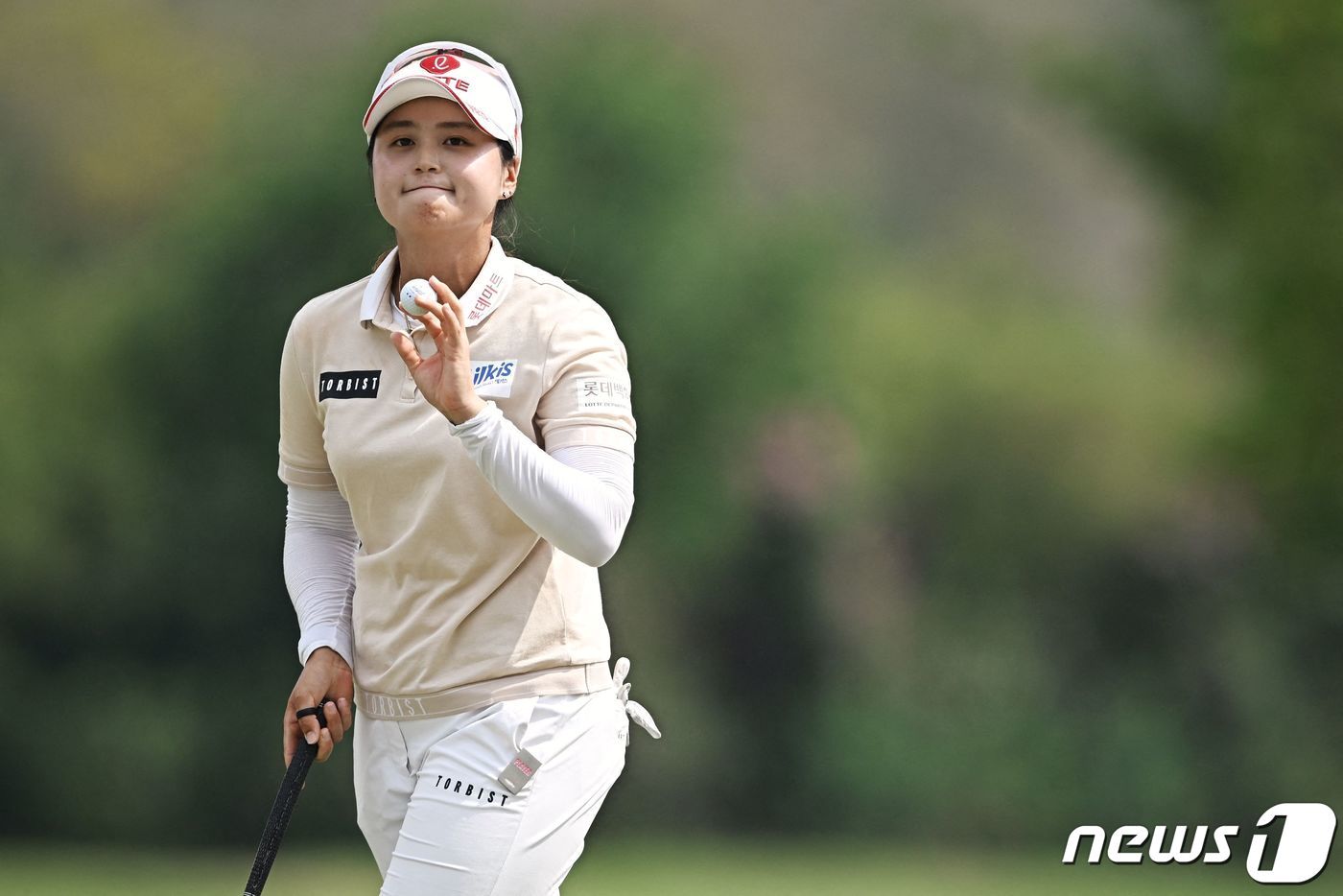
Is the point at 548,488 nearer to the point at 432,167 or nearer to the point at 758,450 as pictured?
the point at 432,167

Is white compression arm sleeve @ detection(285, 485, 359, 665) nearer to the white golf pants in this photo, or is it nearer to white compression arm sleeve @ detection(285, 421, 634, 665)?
white compression arm sleeve @ detection(285, 421, 634, 665)

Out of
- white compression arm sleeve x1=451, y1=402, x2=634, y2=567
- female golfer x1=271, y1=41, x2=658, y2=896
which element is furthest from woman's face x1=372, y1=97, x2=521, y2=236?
white compression arm sleeve x1=451, y1=402, x2=634, y2=567

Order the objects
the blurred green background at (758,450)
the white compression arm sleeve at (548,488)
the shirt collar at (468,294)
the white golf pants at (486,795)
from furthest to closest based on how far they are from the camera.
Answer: the blurred green background at (758,450)
the shirt collar at (468,294)
the white golf pants at (486,795)
the white compression arm sleeve at (548,488)

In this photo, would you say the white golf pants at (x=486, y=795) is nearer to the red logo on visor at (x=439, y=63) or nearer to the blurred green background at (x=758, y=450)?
the red logo on visor at (x=439, y=63)

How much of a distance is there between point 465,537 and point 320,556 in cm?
38

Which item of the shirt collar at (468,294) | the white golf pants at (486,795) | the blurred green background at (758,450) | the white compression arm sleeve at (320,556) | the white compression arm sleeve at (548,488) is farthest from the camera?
the blurred green background at (758,450)

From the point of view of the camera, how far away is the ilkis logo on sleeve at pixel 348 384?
7.52ft

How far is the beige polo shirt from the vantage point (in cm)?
221

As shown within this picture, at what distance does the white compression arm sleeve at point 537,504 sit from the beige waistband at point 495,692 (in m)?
0.15

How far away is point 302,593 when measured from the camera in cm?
248

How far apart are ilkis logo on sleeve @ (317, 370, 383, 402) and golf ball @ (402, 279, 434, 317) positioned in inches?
6.9

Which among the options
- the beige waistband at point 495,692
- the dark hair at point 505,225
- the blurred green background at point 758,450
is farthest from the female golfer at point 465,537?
the blurred green background at point 758,450

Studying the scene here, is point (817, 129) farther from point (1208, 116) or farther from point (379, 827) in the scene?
point (379, 827)

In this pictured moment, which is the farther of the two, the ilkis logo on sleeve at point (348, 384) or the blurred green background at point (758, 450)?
the blurred green background at point (758, 450)
